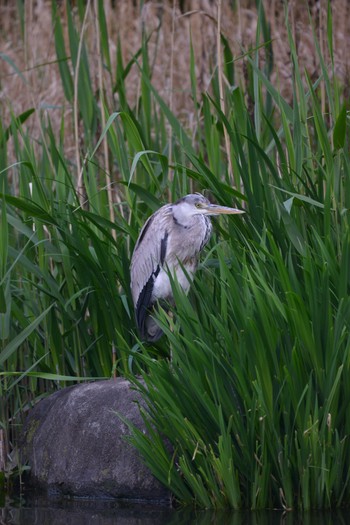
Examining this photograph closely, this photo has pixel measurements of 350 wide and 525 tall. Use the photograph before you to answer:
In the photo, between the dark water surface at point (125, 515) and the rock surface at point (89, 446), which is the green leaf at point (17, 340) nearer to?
the rock surface at point (89, 446)

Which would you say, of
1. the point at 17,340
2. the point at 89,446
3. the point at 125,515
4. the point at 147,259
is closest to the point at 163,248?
the point at 147,259

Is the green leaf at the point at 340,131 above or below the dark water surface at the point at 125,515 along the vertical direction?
above

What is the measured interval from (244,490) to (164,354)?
1.27 m

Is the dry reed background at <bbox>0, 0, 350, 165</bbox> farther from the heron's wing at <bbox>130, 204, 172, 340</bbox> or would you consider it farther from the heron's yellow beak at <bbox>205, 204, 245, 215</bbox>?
the heron's yellow beak at <bbox>205, 204, 245, 215</bbox>

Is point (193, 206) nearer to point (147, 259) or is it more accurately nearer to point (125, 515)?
point (147, 259)

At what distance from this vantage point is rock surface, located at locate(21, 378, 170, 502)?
4.33 metres

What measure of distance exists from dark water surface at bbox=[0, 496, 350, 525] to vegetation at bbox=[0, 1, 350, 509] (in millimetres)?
Answer: 63

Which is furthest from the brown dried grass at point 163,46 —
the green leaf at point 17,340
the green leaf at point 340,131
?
the green leaf at point 17,340

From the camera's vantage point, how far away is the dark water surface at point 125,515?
3578 mm

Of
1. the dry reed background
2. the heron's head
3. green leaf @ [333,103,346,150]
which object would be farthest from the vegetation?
the dry reed background

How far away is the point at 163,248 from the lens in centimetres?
510

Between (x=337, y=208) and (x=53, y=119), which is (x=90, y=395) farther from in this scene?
(x=53, y=119)

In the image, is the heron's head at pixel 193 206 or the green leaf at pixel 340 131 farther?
the heron's head at pixel 193 206

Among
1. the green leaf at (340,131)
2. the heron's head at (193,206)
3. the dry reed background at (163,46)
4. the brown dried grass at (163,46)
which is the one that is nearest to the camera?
the green leaf at (340,131)
